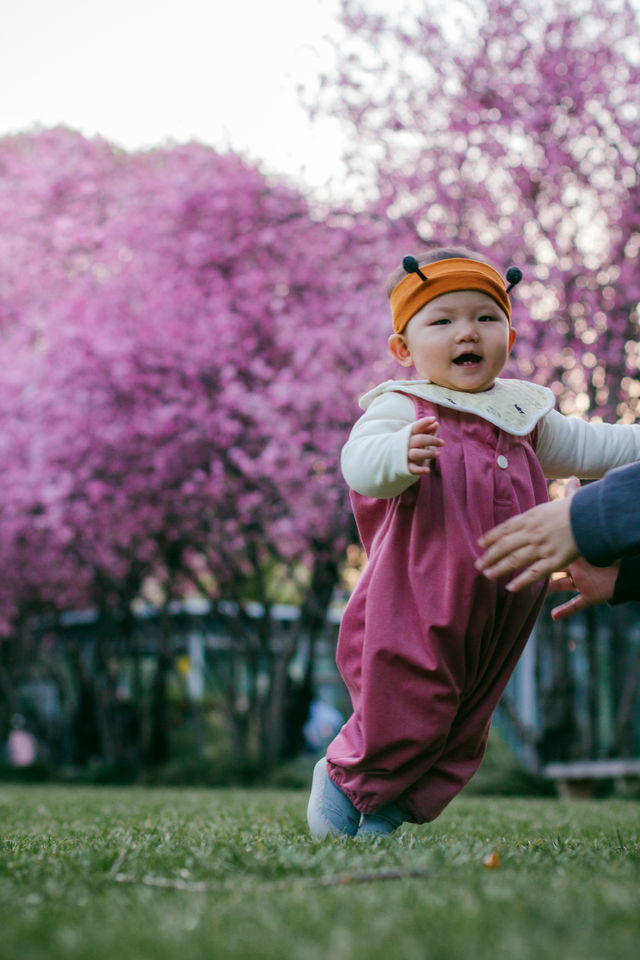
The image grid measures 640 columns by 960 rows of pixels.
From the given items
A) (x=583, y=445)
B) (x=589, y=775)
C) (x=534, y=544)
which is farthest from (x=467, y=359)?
(x=589, y=775)

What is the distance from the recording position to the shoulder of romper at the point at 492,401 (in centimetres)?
259

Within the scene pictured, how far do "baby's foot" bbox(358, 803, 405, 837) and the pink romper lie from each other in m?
0.06

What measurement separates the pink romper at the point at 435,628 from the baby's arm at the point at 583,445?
0.16 meters

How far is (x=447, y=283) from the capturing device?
8.85 feet

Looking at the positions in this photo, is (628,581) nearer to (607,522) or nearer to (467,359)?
(607,522)

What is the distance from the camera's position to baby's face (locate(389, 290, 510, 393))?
2.68m

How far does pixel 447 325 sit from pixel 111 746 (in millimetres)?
13664

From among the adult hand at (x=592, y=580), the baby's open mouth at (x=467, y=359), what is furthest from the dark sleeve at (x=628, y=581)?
the baby's open mouth at (x=467, y=359)

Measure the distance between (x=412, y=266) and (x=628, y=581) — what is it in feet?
3.15

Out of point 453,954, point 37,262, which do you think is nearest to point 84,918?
point 453,954

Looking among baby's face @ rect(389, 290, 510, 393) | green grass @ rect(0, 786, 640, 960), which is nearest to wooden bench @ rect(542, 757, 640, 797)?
green grass @ rect(0, 786, 640, 960)

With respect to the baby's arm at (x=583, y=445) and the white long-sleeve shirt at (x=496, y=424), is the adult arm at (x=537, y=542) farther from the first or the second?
the baby's arm at (x=583, y=445)

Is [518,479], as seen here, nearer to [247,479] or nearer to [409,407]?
[409,407]

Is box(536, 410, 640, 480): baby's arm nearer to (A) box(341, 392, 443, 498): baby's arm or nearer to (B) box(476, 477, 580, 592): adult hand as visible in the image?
(A) box(341, 392, 443, 498): baby's arm
